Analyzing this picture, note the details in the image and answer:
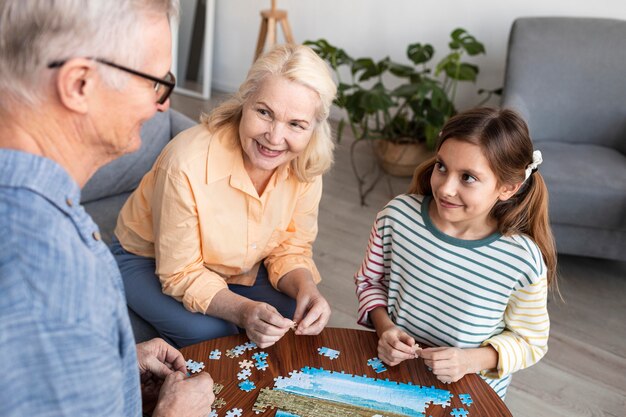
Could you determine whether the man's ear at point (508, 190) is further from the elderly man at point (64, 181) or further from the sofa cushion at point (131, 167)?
the sofa cushion at point (131, 167)

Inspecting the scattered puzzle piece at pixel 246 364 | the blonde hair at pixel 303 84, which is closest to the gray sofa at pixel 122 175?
the blonde hair at pixel 303 84

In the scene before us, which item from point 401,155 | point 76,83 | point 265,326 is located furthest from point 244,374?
point 401,155

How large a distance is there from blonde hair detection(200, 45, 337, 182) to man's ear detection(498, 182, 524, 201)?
0.58m

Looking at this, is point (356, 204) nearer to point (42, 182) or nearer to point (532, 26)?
point (532, 26)

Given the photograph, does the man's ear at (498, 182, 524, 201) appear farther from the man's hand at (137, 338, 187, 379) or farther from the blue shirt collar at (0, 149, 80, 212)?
the blue shirt collar at (0, 149, 80, 212)

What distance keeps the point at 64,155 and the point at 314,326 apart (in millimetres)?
929

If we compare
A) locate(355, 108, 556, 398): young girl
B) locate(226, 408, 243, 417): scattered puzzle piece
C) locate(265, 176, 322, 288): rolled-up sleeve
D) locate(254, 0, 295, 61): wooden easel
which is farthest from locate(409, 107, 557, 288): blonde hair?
locate(254, 0, 295, 61): wooden easel

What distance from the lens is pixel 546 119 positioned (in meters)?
3.72

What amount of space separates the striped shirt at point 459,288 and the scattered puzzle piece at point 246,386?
484 millimetres

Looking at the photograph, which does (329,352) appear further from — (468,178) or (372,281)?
(468,178)

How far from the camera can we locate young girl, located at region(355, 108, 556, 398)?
1663 mm

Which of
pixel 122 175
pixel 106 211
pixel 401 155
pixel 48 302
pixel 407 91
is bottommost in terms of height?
pixel 401 155

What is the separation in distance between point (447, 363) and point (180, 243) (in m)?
0.86

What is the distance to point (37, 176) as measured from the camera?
2.94ft
